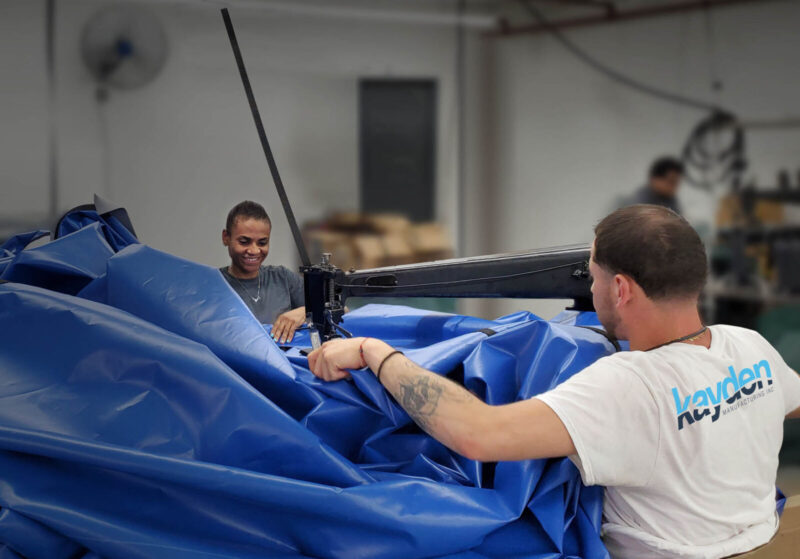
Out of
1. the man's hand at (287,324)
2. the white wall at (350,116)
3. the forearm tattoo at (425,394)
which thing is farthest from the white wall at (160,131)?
the forearm tattoo at (425,394)

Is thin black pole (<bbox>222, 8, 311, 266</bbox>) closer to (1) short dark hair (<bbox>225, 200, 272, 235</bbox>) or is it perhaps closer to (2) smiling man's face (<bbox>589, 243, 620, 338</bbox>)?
(1) short dark hair (<bbox>225, 200, 272, 235</bbox>)

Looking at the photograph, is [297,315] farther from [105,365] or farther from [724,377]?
[724,377]

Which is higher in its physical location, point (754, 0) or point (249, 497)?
point (754, 0)

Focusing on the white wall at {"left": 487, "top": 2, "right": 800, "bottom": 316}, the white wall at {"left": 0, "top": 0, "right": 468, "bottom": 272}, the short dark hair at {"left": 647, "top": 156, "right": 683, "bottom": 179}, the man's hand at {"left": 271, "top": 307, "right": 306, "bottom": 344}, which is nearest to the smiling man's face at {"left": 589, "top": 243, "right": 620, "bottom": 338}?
the man's hand at {"left": 271, "top": 307, "right": 306, "bottom": 344}

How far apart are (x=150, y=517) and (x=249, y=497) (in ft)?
0.40

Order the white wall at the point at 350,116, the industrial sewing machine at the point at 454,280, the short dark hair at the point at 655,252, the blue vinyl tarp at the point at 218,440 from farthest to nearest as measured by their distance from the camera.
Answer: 1. the white wall at the point at 350,116
2. the industrial sewing machine at the point at 454,280
3. the short dark hair at the point at 655,252
4. the blue vinyl tarp at the point at 218,440

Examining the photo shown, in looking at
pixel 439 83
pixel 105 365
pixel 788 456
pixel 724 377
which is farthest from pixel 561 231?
pixel 105 365

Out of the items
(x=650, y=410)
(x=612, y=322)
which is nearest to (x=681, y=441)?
(x=650, y=410)

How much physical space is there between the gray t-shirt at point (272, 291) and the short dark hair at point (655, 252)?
27.3 inches

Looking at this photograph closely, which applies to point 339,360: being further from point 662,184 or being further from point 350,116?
point 662,184

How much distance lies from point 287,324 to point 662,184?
2.55 metres

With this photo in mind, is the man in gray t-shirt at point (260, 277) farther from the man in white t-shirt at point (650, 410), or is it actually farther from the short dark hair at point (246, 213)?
the man in white t-shirt at point (650, 410)

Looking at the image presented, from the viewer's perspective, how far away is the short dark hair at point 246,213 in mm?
1564

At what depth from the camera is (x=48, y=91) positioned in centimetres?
171
